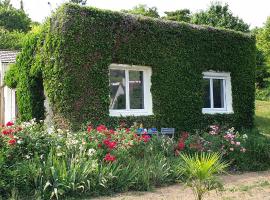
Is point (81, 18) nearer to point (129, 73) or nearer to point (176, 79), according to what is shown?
point (129, 73)

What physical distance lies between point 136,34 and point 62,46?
259cm

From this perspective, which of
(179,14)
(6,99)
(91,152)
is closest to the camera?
(91,152)

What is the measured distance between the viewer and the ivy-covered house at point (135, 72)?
477 inches

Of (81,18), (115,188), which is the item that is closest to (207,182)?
(115,188)

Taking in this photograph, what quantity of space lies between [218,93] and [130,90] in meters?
4.31

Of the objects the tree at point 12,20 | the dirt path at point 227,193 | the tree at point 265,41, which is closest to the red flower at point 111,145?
the dirt path at point 227,193

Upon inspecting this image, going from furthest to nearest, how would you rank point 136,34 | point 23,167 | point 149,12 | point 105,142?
point 149,12 → point 136,34 → point 105,142 → point 23,167

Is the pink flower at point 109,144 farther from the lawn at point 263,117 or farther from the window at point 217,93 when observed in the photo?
the lawn at point 263,117

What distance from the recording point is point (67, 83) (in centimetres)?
1192

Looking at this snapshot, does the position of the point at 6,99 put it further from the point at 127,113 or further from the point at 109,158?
the point at 109,158

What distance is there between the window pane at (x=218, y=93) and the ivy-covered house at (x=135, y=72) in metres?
0.04

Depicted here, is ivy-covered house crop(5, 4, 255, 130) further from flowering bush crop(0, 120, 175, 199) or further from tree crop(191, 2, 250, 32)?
tree crop(191, 2, 250, 32)

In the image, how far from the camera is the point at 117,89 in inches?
526

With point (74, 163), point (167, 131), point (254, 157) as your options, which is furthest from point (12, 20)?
point (74, 163)
